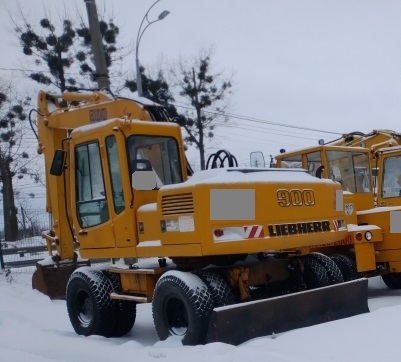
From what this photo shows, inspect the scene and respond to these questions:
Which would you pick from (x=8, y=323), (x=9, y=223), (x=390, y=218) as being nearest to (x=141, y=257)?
(x=8, y=323)

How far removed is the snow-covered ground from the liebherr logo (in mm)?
1036

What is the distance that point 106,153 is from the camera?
7281mm

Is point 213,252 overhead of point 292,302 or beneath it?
overhead

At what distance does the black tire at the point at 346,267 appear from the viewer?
860cm

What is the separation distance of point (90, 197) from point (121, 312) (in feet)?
4.99

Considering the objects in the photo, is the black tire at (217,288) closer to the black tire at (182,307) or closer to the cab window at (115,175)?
the black tire at (182,307)

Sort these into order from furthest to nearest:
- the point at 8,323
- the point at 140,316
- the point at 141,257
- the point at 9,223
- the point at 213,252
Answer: the point at 9,223 < the point at 140,316 < the point at 8,323 < the point at 141,257 < the point at 213,252

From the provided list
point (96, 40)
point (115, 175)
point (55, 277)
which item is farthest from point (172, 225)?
point (96, 40)

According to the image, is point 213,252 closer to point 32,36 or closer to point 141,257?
point 141,257

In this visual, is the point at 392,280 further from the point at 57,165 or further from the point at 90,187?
the point at 57,165

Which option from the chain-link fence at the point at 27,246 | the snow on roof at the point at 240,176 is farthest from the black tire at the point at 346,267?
the chain-link fence at the point at 27,246

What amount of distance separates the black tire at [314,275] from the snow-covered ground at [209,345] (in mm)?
810

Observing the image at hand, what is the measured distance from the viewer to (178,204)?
628 centimetres

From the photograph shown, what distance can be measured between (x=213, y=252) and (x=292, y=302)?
1.07 meters
